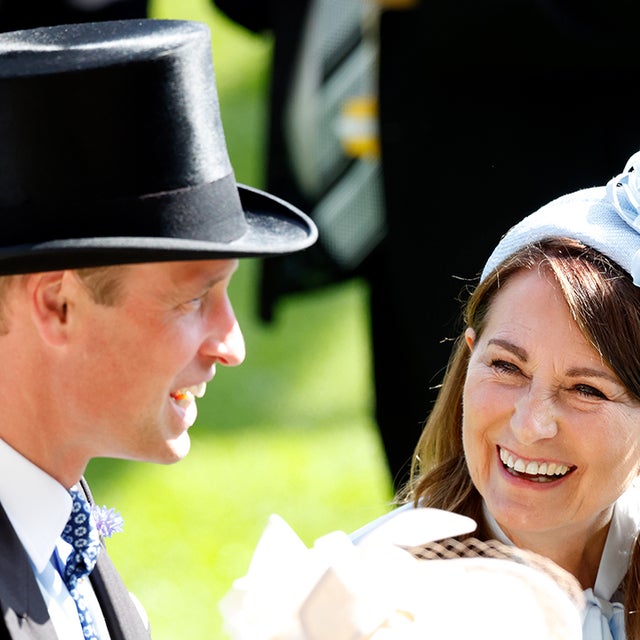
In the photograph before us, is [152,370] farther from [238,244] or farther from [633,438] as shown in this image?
[633,438]

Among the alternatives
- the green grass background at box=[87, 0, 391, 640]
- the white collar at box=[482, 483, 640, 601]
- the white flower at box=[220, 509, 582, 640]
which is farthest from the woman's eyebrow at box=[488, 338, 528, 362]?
the green grass background at box=[87, 0, 391, 640]

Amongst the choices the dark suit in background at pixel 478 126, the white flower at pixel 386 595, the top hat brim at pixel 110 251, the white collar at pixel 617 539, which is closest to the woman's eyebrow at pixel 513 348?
the white collar at pixel 617 539

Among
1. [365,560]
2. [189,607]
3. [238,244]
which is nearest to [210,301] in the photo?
[238,244]

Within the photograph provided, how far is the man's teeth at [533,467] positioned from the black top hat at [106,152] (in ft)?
2.53

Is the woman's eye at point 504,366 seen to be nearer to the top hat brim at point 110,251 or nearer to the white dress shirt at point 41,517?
the top hat brim at point 110,251

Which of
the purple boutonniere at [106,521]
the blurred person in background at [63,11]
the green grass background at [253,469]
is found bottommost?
the green grass background at [253,469]

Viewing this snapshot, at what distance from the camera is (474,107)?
4.66 metres

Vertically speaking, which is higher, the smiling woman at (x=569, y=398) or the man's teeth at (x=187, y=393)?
the man's teeth at (x=187, y=393)

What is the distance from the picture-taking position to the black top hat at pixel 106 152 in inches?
79.3

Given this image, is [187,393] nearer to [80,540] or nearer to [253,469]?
[80,540]

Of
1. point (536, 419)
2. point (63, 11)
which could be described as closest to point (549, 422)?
point (536, 419)

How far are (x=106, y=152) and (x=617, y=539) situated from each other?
1.30m

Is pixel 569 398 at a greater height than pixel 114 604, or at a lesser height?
greater

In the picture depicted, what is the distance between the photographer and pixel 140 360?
2.08 meters
